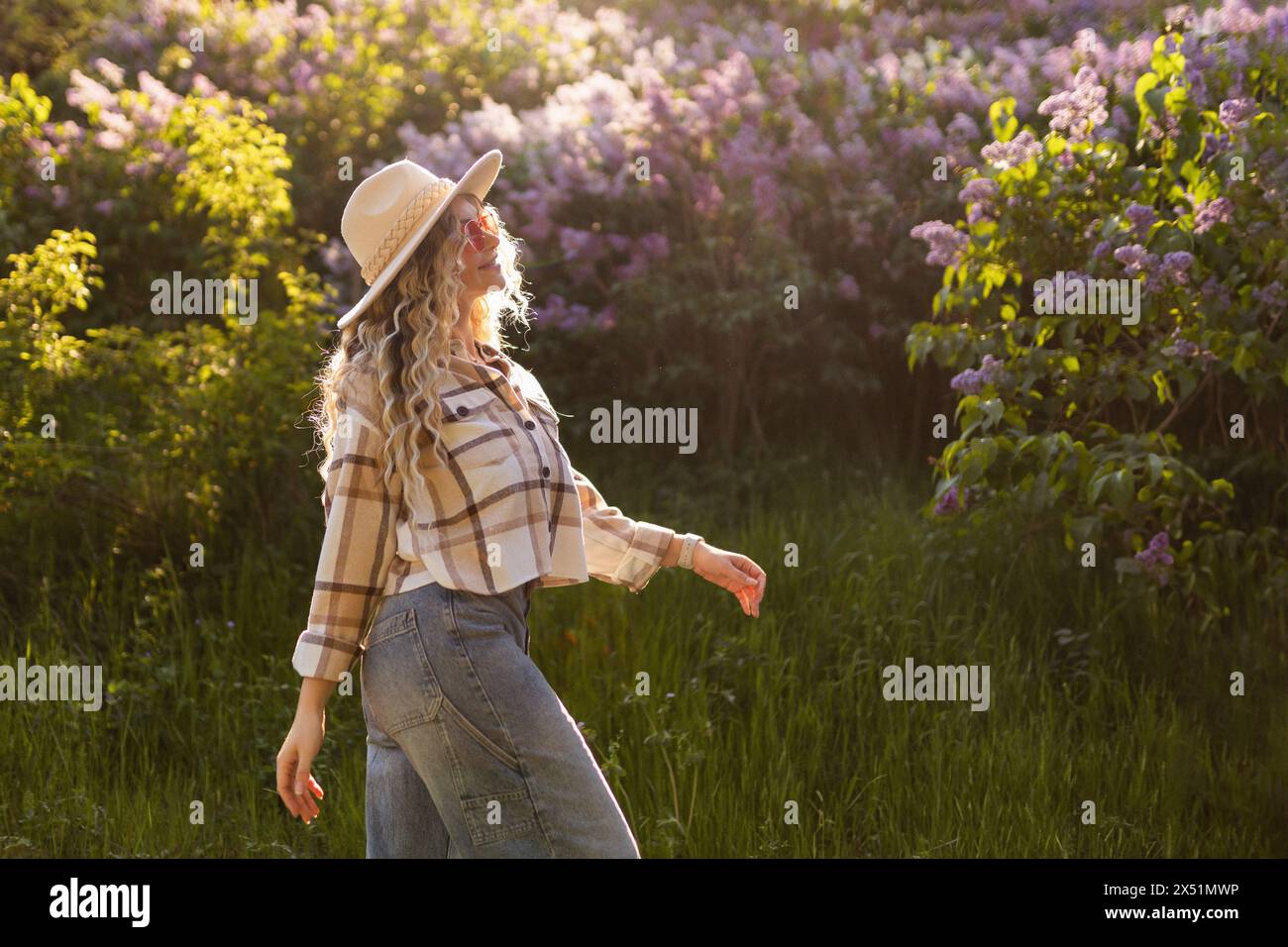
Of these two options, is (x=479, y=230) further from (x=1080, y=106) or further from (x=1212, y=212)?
(x=1080, y=106)

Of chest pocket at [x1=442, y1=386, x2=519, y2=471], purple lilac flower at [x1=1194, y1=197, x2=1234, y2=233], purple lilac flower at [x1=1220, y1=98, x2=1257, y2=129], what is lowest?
chest pocket at [x1=442, y1=386, x2=519, y2=471]

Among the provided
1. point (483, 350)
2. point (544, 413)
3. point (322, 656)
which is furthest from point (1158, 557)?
point (322, 656)

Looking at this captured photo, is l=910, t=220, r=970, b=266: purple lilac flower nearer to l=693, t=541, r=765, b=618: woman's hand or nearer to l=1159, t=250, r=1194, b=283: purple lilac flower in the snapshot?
l=1159, t=250, r=1194, b=283: purple lilac flower

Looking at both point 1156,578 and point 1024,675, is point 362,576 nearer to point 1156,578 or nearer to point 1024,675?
point 1024,675

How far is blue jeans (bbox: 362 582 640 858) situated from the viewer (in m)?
2.51

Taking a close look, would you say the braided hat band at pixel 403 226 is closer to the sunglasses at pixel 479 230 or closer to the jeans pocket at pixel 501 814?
the sunglasses at pixel 479 230

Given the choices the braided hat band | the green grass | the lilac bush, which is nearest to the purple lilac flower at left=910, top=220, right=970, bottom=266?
the lilac bush

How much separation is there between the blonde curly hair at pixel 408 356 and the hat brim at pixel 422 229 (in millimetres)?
20

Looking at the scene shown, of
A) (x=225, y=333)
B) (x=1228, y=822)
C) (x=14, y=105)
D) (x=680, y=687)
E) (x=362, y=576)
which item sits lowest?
(x=1228, y=822)

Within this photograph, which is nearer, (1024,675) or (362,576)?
(362,576)

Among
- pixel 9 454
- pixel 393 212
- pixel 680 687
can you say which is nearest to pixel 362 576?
pixel 393 212

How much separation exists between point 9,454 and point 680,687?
2961mm

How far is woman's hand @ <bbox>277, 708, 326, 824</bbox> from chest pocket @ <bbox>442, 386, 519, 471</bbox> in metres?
0.54

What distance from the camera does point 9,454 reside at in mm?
5688
